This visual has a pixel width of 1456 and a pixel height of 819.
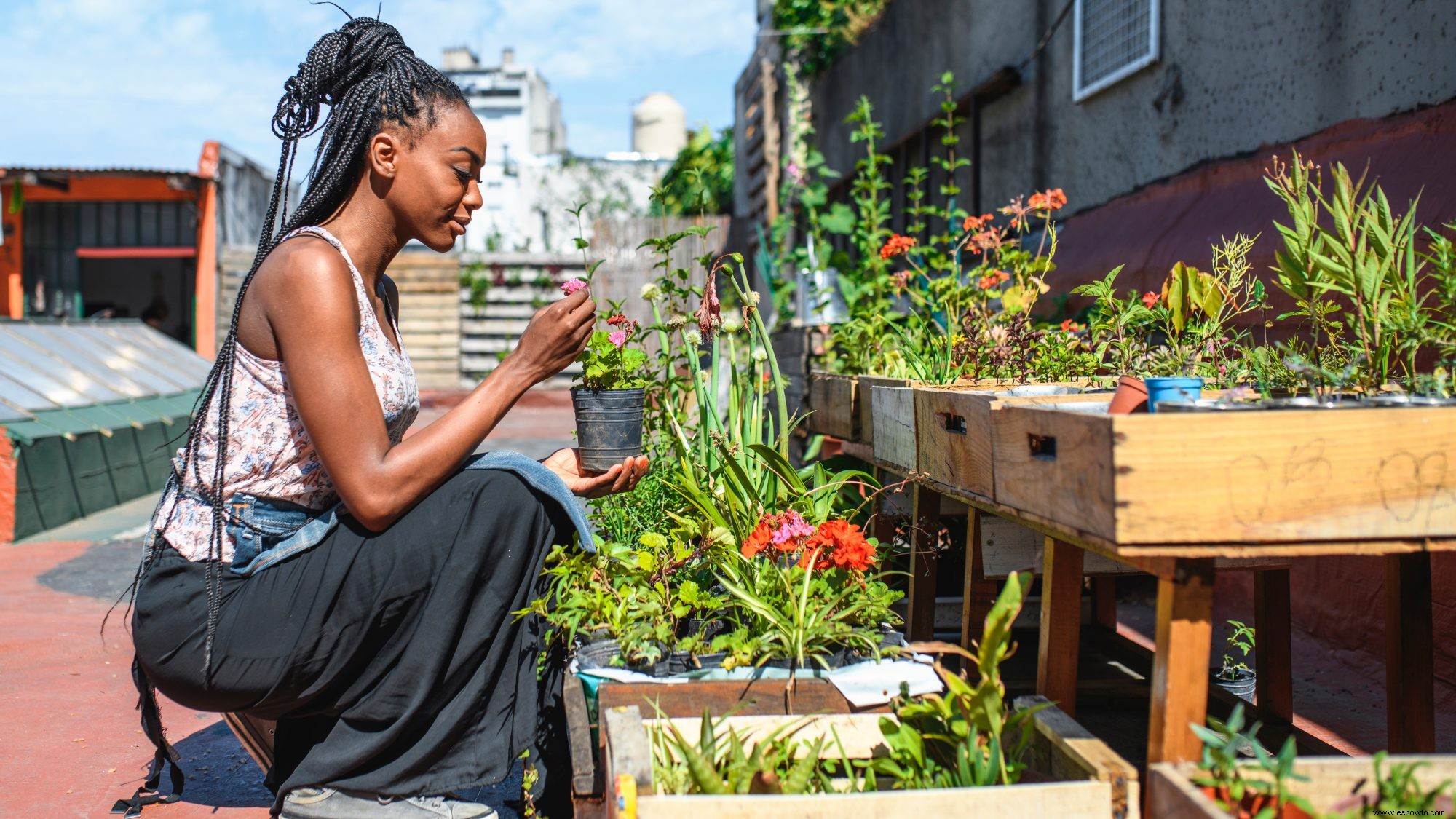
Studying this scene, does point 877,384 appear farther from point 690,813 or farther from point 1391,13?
point 1391,13

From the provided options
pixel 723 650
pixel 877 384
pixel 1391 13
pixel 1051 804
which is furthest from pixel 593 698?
pixel 1391 13

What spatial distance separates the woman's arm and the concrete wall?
294cm

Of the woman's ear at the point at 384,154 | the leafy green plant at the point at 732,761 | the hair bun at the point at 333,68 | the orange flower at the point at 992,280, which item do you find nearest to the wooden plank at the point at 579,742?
the leafy green plant at the point at 732,761

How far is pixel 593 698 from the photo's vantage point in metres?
2.08

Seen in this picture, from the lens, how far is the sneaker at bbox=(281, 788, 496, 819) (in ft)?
6.68

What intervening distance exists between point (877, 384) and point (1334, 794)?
161 centimetres

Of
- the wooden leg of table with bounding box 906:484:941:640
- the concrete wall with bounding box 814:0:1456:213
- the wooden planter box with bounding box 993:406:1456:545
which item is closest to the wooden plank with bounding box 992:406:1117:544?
the wooden planter box with bounding box 993:406:1456:545

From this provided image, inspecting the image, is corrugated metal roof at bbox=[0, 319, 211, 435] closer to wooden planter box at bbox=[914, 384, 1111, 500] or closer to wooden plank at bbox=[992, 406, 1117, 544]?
wooden planter box at bbox=[914, 384, 1111, 500]

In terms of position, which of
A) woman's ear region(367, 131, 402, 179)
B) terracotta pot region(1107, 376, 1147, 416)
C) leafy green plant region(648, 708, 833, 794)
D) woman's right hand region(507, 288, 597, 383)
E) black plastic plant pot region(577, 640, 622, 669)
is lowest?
leafy green plant region(648, 708, 833, 794)

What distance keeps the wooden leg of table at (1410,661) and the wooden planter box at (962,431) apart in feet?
2.26

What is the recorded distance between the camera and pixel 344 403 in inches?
76.5

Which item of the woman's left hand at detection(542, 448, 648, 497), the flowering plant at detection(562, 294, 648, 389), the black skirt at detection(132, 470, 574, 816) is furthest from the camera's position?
the flowering plant at detection(562, 294, 648, 389)

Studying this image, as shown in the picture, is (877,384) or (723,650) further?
(877,384)

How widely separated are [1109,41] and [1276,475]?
4394 mm
